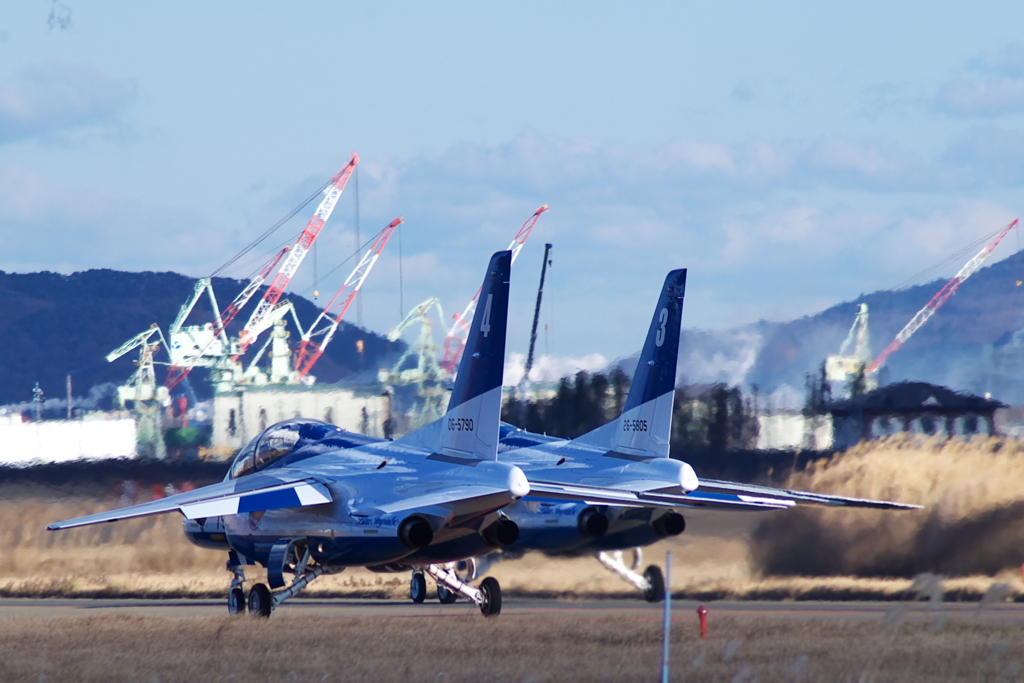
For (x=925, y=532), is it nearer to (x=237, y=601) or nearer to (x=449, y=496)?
(x=449, y=496)

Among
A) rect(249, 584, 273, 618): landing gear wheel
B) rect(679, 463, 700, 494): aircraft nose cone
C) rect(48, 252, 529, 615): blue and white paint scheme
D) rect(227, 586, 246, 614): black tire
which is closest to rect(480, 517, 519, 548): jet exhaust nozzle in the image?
rect(48, 252, 529, 615): blue and white paint scheme

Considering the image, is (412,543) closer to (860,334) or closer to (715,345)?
(715,345)

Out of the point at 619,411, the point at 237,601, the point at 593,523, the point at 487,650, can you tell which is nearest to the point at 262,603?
the point at 237,601

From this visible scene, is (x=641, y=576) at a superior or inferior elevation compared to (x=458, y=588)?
inferior

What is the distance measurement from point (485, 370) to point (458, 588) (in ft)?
14.9

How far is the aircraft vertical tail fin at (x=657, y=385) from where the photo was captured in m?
25.3

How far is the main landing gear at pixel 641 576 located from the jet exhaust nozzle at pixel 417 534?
6.98 m

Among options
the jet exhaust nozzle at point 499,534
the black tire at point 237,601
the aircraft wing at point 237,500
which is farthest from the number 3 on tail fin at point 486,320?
the black tire at point 237,601

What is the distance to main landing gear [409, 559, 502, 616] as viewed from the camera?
21984mm

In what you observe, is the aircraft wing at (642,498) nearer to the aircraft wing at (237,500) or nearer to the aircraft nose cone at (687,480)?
the aircraft nose cone at (687,480)

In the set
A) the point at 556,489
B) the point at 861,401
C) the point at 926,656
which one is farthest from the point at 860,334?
the point at 926,656

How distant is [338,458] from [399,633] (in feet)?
15.0

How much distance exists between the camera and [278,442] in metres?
23.3

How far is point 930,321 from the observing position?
59281mm
